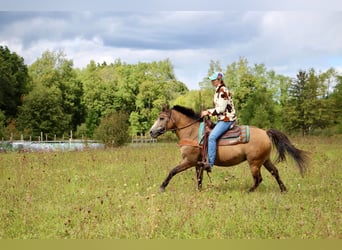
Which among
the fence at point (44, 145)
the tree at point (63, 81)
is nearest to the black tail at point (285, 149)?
the fence at point (44, 145)

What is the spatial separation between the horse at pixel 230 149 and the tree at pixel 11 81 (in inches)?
556

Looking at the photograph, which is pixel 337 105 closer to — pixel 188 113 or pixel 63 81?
pixel 63 81

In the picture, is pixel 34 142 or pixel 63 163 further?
pixel 34 142

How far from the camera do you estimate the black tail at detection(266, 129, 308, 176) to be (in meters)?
8.26

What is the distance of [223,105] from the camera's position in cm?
786

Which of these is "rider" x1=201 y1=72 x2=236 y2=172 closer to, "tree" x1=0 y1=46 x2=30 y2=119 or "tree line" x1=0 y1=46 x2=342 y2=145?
"tree line" x1=0 y1=46 x2=342 y2=145

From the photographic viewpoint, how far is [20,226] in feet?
19.4

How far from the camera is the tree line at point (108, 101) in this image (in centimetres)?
1952

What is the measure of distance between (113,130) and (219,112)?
1114cm

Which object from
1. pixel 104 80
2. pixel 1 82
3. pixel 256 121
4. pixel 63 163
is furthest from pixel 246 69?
pixel 63 163

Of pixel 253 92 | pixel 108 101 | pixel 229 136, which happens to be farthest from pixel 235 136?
pixel 253 92

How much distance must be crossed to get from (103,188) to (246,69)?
25110 millimetres

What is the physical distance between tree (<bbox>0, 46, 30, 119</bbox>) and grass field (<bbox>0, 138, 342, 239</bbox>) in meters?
10.9

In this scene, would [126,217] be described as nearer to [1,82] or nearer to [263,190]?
[263,190]
